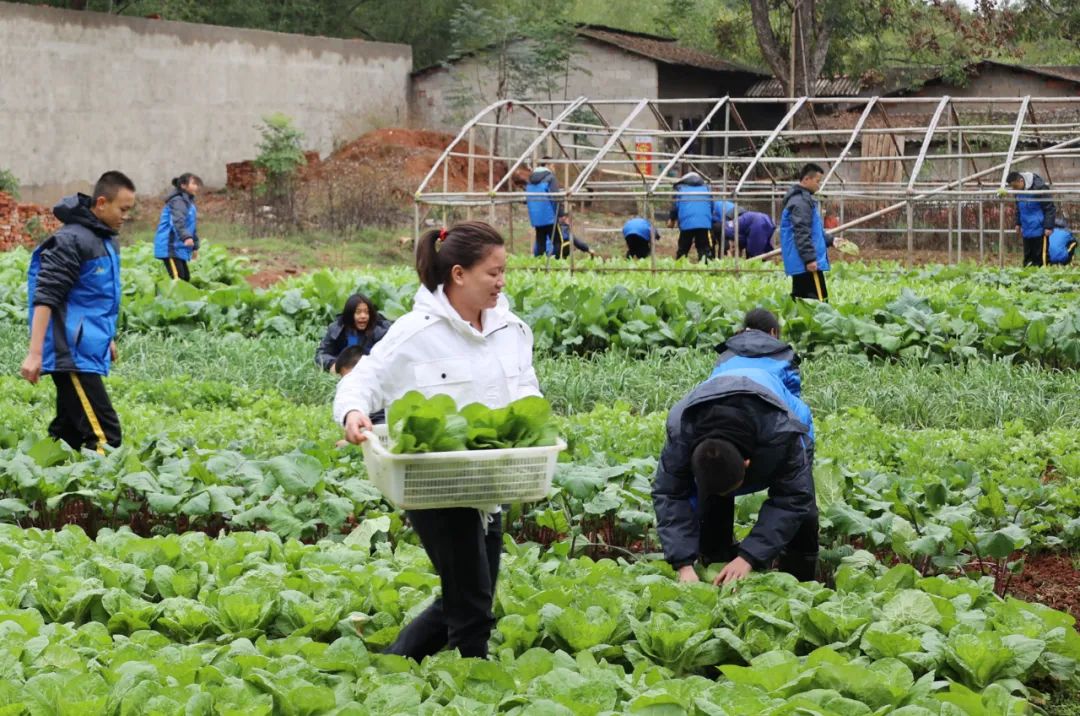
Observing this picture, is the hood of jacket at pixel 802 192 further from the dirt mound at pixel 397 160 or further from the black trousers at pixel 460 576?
the dirt mound at pixel 397 160

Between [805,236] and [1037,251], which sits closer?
[805,236]

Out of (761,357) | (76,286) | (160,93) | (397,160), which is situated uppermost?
(160,93)

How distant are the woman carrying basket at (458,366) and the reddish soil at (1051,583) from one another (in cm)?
250

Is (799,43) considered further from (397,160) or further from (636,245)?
(636,245)

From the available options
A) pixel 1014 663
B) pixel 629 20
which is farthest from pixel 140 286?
pixel 629 20

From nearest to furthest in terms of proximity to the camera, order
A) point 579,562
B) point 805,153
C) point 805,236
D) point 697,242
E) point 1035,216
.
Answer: point 579,562
point 805,236
point 1035,216
point 697,242
point 805,153

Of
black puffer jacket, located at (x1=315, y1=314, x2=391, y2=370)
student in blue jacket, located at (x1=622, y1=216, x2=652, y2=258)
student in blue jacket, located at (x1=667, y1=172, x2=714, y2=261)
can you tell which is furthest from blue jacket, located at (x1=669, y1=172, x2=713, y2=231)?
black puffer jacket, located at (x1=315, y1=314, x2=391, y2=370)

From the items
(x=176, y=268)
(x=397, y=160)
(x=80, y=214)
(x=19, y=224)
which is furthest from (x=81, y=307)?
(x=397, y=160)

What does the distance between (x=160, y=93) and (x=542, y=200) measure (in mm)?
11257

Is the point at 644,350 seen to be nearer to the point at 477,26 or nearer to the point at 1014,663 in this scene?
the point at 1014,663

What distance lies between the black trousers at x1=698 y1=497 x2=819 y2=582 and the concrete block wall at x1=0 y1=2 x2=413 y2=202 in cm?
2209

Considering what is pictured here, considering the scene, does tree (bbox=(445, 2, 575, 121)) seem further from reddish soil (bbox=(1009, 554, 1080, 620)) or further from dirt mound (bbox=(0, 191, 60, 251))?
A: reddish soil (bbox=(1009, 554, 1080, 620))

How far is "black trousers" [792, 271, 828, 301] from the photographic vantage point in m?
13.8

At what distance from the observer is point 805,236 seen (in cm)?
1351
